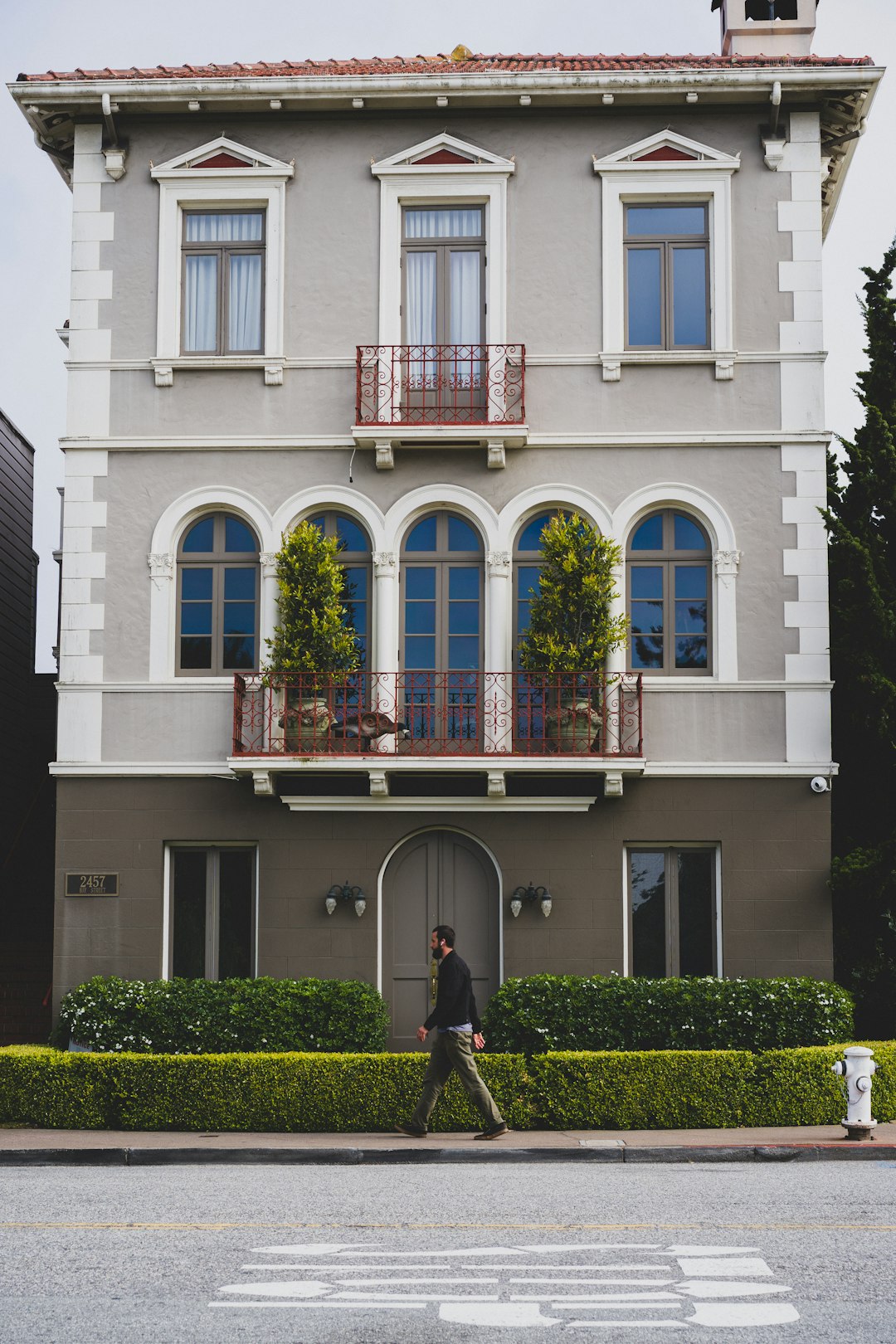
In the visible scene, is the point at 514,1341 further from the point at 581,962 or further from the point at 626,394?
the point at 626,394

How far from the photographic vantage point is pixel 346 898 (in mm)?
17719

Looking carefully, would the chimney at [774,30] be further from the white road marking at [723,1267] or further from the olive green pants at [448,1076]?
the white road marking at [723,1267]

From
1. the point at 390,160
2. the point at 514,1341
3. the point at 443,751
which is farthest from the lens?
the point at 390,160

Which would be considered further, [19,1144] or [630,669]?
[630,669]

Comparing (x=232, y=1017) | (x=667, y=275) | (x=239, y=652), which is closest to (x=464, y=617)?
(x=239, y=652)

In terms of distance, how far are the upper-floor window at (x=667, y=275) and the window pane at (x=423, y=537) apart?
3.05 m

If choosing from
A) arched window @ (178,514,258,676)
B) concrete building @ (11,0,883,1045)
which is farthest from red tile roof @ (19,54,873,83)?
arched window @ (178,514,258,676)

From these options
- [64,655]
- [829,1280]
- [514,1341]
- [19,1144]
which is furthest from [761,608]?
[514,1341]

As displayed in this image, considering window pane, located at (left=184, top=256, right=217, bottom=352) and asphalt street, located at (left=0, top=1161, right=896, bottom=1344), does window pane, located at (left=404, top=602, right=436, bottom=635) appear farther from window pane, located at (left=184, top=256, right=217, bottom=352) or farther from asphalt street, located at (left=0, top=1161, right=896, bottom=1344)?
asphalt street, located at (left=0, top=1161, right=896, bottom=1344)

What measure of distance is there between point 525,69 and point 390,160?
183cm

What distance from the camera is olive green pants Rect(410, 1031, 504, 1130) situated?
13969 millimetres

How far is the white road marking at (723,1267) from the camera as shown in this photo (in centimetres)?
800

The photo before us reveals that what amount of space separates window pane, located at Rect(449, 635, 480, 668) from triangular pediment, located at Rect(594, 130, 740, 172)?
5.57 m

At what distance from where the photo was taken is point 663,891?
17891 mm
